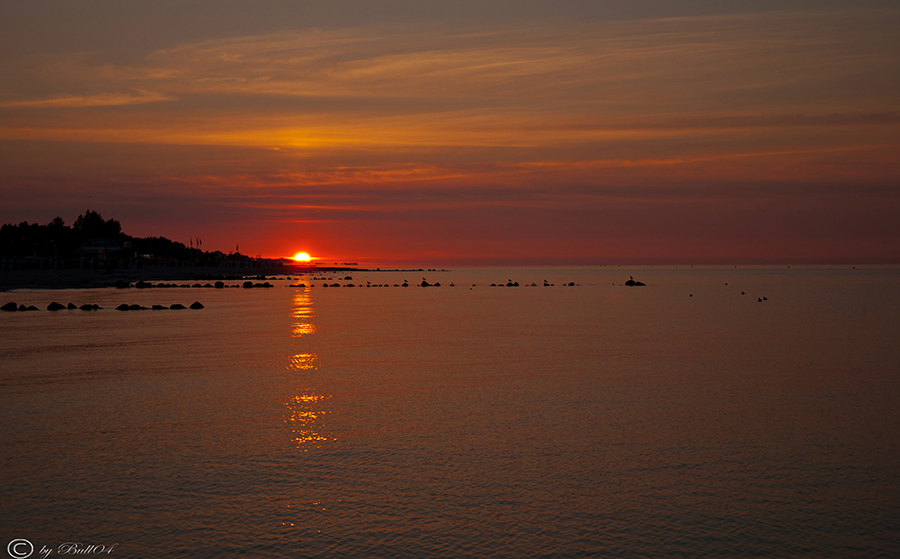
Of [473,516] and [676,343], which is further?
[676,343]

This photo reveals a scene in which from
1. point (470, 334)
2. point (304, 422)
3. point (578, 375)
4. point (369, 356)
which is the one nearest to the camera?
point (304, 422)

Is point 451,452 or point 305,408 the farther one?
point 305,408

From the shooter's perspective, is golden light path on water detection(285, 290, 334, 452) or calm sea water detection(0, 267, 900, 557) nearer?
calm sea water detection(0, 267, 900, 557)

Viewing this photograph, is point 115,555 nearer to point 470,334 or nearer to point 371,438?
point 371,438

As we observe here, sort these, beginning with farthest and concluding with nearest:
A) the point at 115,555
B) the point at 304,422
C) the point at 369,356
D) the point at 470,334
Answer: the point at 470,334 → the point at 369,356 → the point at 304,422 → the point at 115,555

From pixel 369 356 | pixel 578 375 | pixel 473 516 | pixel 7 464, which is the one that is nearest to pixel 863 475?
pixel 473 516

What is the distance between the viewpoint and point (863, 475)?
37.0 feet

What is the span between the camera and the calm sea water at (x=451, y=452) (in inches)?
348

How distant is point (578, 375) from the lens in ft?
68.6

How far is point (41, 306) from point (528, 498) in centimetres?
5271

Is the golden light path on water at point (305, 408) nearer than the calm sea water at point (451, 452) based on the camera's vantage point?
No

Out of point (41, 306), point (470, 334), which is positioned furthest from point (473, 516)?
point (41, 306)

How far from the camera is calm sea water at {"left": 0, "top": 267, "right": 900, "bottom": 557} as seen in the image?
8.85 meters

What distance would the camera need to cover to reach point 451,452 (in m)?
12.4
